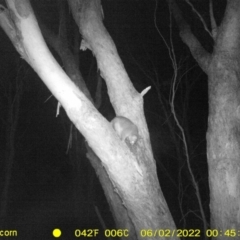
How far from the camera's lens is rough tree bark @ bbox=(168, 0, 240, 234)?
8.64 feet

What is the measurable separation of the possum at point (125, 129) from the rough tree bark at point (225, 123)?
32.0 inches

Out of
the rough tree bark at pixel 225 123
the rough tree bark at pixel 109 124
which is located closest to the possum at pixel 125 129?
the rough tree bark at pixel 109 124

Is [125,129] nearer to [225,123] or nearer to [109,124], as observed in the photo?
[109,124]

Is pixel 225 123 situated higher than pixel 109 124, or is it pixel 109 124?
pixel 109 124

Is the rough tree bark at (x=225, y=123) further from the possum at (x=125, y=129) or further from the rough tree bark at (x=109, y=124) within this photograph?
the possum at (x=125, y=129)

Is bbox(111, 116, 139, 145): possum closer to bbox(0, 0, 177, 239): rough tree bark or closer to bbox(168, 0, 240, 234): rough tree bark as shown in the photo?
bbox(0, 0, 177, 239): rough tree bark

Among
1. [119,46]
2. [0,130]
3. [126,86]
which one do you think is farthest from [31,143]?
[126,86]

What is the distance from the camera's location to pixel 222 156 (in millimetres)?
2705

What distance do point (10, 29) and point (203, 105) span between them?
37.4 feet

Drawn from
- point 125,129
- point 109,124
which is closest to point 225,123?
point 125,129

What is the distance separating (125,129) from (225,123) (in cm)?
97

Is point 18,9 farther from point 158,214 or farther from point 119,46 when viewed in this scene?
point 119,46

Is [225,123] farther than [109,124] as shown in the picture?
Yes

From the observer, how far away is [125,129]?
2344mm
